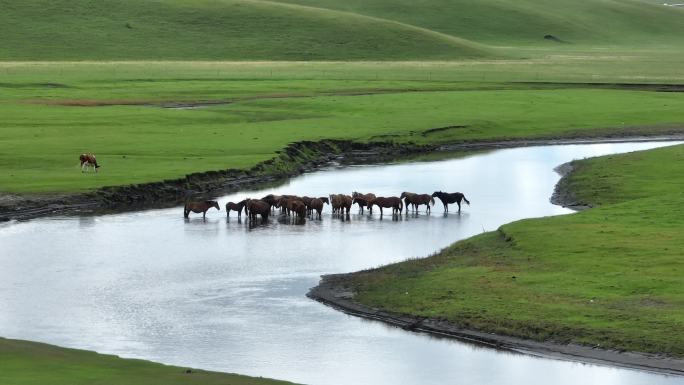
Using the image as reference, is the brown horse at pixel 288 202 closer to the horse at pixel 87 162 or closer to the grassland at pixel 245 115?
the grassland at pixel 245 115

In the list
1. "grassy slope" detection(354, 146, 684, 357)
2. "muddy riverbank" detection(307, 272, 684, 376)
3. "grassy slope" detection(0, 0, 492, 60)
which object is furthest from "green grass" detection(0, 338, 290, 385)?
"grassy slope" detection(0, 0, 492, 60)

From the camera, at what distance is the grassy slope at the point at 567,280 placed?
27.1m

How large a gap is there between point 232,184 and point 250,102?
34113 mm

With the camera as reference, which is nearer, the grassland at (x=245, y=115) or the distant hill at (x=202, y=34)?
the grassland at (x=245, y=115)

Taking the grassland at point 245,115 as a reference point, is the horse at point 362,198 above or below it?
below

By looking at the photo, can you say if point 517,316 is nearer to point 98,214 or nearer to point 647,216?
point 647,216

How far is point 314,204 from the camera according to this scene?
4484cm

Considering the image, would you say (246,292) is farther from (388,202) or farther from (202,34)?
(202,34)

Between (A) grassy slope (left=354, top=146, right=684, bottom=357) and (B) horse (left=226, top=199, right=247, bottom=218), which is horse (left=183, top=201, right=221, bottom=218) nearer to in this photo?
(B) horse (left=226, top=199, right=247, bottom=218)

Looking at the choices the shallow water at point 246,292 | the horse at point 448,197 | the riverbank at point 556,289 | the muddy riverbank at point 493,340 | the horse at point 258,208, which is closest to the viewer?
the muddy riverbank at point 493,340

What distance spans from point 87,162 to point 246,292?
72.8 feet

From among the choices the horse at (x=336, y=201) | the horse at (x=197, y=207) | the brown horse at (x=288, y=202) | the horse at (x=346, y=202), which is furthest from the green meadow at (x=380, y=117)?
the horse at (x=336, y=201)

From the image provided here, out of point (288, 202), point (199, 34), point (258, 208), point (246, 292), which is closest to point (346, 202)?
point (288, 202)

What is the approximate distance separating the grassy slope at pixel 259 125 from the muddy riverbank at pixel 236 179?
0.86 metres
